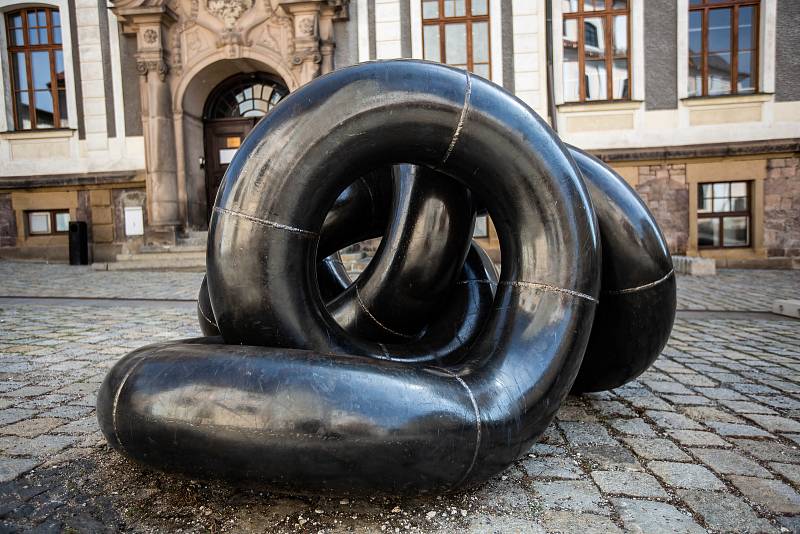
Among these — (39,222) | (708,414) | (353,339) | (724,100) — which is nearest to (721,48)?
(724,100)

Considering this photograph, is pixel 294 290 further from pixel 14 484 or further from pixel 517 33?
pixel 517 33

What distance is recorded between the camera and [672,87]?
11672 millimetres

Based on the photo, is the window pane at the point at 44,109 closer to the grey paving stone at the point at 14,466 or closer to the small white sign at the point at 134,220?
the small white sign at the point at 134,220

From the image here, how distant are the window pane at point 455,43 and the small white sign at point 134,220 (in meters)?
7.87

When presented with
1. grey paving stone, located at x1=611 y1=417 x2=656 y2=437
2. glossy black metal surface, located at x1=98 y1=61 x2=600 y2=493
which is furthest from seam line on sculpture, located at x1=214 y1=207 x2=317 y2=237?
grey paving stone, located at x1=611 y1=417 x2=656 y2=437

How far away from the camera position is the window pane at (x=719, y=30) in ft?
38.6

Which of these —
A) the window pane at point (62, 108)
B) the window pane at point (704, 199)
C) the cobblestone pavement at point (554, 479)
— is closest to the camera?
the cobblestone pavement at point (554, 479)

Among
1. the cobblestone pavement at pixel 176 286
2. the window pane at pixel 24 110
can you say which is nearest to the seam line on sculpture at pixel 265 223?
the cobblestone pavement at pixel 176 286

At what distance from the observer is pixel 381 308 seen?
2.17m

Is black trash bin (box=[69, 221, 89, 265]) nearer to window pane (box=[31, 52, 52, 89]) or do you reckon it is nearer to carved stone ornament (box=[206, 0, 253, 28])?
window pane (box=[31, 52, 52, 89])

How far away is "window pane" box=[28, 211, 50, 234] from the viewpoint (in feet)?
43.6

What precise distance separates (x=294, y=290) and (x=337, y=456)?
539 millimetres

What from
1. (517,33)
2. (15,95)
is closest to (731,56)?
(517,33)

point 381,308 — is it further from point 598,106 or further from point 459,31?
point 459,31
